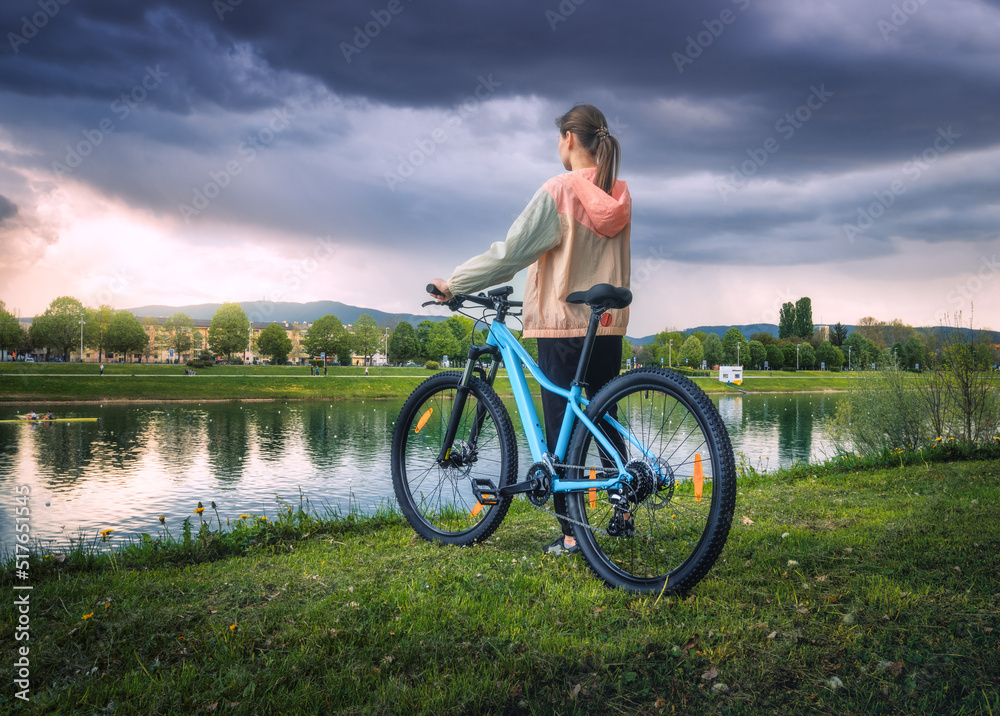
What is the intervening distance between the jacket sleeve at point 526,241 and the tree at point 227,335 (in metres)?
80.7

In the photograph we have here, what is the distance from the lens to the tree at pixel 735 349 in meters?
101

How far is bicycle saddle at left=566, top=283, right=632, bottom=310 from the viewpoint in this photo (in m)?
2.97

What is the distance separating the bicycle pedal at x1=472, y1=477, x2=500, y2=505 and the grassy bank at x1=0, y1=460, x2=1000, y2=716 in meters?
0.32

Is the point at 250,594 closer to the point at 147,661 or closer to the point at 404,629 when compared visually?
the point at 147,661

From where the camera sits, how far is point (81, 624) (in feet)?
8.41

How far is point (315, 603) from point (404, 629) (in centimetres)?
57

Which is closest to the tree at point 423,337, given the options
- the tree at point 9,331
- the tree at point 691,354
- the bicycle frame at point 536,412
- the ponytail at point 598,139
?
the tree at point 691,354

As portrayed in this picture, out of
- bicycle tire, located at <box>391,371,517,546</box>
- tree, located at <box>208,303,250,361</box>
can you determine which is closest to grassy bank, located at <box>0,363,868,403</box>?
tree, located at <box>208,303,250,361</box>

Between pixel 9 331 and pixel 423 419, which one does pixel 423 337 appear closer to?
pixel 9 331

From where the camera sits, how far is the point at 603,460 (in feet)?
10.1

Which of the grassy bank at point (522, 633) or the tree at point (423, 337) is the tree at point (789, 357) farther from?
the grassy bank at point (522, 633)

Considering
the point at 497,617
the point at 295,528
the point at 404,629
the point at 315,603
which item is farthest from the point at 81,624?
the point at 295,528

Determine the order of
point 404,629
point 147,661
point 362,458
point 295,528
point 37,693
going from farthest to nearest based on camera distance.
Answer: point 362,458, point 295,528, point 404,629, point 147,661, point 37,693

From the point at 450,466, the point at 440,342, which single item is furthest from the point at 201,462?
the point at 440,342
